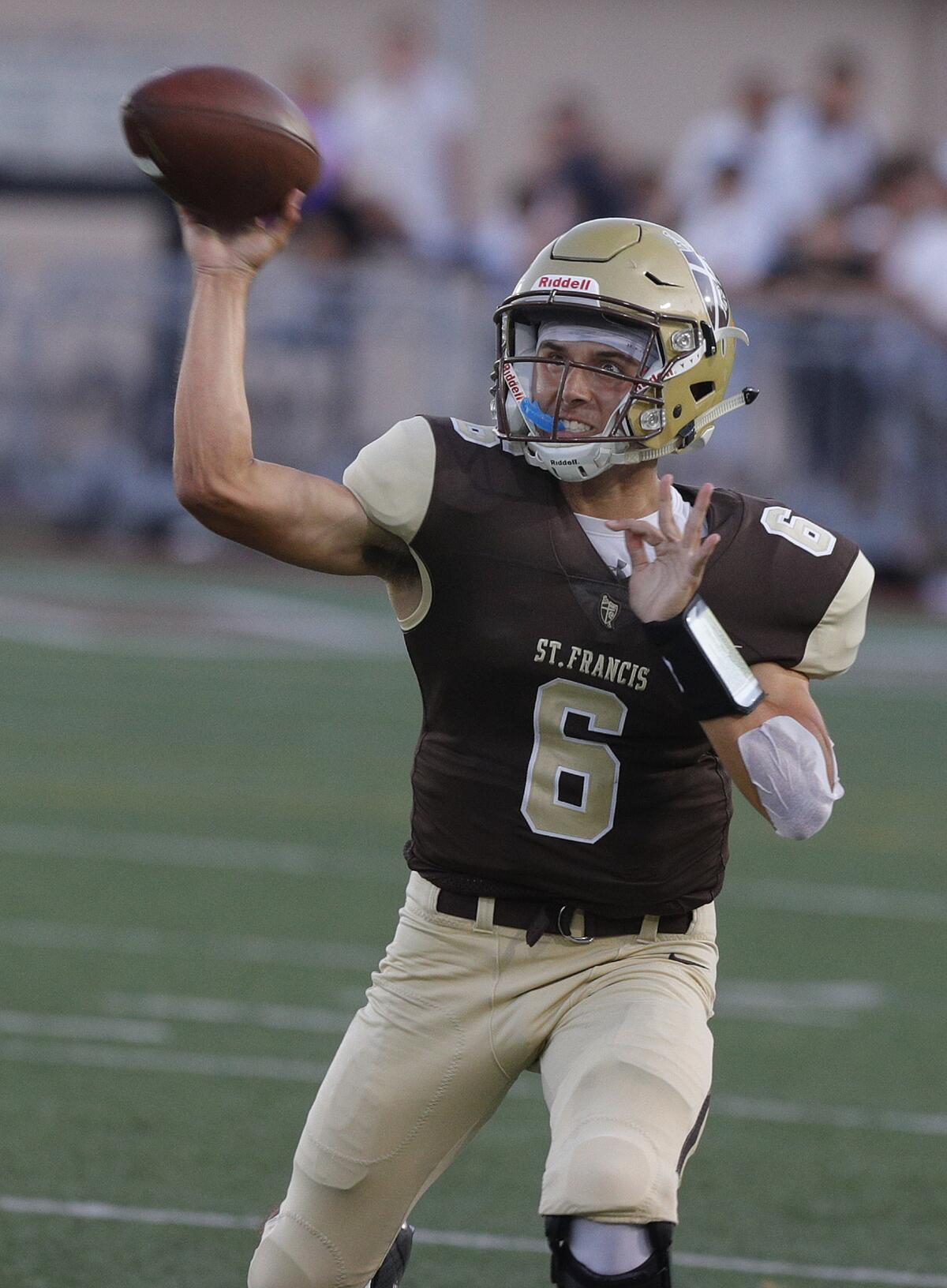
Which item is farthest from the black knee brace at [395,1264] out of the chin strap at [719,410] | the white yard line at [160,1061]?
the white yard line at [160,1061]

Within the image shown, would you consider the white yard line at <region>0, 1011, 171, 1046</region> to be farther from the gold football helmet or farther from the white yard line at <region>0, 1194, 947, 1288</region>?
the gold football helmet

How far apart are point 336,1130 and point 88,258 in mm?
14096

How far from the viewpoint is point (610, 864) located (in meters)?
3.86

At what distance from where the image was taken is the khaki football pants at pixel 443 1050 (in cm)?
377

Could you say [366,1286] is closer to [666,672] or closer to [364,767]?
[666,672]

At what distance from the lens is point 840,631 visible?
3.91 meters

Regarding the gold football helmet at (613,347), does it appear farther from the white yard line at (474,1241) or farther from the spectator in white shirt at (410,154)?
the spectator in white shirt at (410,154)

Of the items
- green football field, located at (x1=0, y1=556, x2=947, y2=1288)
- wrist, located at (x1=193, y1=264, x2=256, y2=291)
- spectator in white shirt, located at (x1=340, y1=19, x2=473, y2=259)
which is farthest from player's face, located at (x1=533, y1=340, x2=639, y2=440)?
spectator in white shirt, located at (x1=340, y1=19, x2=473, y2=259)

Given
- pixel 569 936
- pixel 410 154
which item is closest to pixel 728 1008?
pixel 569 936

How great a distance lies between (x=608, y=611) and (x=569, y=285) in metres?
0.57

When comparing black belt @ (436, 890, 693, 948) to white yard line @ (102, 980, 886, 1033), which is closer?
black belt @ (436, 890, 693, 948)

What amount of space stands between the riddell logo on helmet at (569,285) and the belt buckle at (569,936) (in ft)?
3.37

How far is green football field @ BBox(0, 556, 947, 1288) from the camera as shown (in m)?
5.06

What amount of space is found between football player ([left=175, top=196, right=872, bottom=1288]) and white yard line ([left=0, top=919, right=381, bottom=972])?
11.0 feet
